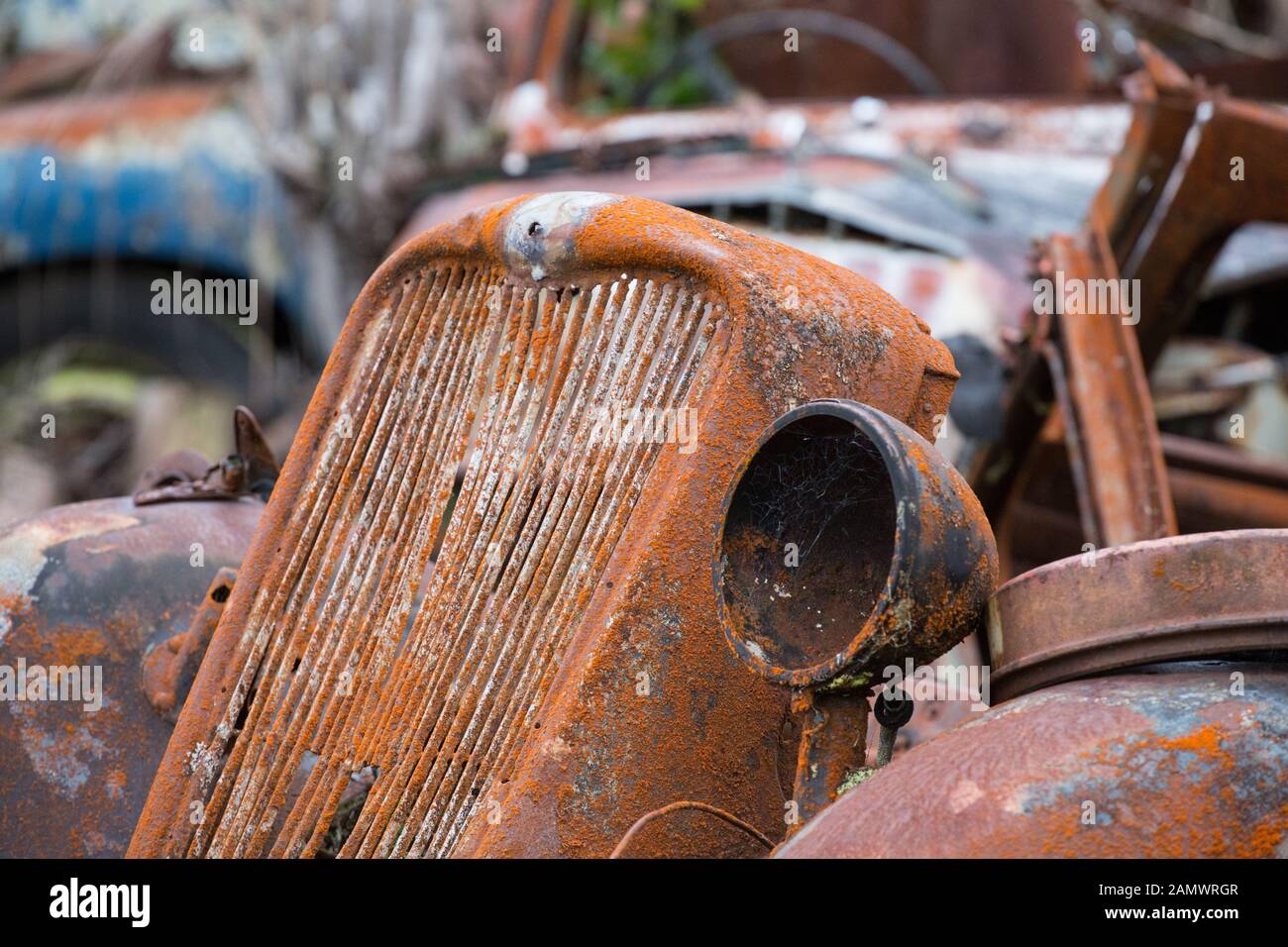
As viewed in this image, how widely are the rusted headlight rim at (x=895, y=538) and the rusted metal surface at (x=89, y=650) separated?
955 mm

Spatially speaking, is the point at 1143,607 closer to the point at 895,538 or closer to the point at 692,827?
the point at 895,538

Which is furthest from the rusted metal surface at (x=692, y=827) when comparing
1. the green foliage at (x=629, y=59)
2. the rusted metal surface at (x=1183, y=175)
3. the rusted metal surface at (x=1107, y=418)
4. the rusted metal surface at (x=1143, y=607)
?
the green foliage at (x=629, y=59)

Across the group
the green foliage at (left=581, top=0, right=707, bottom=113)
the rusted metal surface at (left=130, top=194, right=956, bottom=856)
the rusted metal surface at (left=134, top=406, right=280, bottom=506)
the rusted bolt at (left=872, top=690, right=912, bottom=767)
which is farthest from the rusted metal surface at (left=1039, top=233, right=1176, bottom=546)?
the green foliage at (left=581, top=0, right=707, bottom=113)

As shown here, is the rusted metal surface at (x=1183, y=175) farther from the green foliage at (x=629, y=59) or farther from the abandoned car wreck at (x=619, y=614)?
the green foliage at (x=629, y=59)

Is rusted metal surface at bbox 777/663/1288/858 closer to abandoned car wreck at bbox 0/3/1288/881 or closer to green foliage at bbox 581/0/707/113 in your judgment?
abandoned car wreck at bbox 0/3/1288/881

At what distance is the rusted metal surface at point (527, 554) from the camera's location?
1.51m

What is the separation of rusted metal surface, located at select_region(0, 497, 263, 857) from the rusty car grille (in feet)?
0.87

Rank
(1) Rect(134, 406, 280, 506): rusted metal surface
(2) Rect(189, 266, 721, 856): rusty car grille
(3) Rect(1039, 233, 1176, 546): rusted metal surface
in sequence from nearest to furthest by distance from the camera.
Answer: (2) Rect(189, 266, 721, 856): rusty car grille
(1) Rect(134, 406, 280, 506): rusted metal surface
(3) Rect(1039, 233, 1176, 546): rusted metal surface

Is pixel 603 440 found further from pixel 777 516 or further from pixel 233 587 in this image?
pixel 233 587

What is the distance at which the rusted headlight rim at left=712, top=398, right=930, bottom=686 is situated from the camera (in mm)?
1298

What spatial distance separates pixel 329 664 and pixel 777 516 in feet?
2.09

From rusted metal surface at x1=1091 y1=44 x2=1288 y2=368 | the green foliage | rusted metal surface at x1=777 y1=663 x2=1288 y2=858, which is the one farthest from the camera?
the green foliage

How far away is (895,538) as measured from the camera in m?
1.34

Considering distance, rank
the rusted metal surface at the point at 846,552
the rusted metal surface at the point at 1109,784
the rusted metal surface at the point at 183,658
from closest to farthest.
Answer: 1. the rusted metal surface at the point at 1109,784
2. the rusted metal surface at the point at 846,552
3. the rusted metal surface at the point at 183,658
